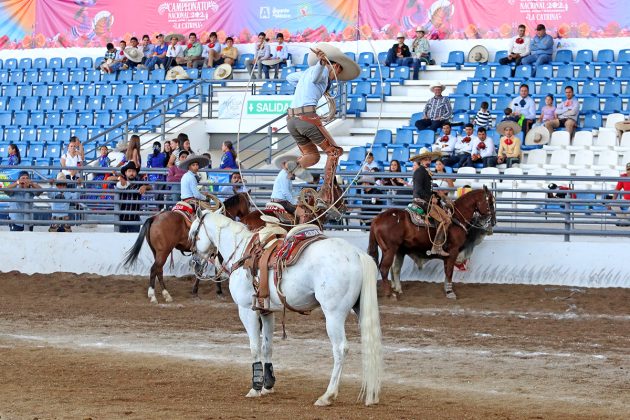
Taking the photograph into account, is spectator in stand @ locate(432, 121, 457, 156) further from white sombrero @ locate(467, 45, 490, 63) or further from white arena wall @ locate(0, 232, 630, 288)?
white sombrero @ locate(467, 45, 490, 63)

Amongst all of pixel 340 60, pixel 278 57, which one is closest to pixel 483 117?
pixel 278 57

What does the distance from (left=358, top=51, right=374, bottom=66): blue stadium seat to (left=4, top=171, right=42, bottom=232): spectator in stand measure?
31.9ft

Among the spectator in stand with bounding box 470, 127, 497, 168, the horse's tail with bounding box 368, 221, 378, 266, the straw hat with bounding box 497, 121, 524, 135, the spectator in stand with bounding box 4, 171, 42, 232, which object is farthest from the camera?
the straw hat with bounding box 497, 121, 524, 135

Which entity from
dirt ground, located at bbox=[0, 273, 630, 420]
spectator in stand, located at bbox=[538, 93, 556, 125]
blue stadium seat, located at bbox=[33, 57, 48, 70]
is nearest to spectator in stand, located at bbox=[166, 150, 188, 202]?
dirt ground, located at bbox=[0, 273, 630, 420]

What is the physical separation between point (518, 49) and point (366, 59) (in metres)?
4.21

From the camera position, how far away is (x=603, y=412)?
365 inches

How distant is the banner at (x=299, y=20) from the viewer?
27.1m

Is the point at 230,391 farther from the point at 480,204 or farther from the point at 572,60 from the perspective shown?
the point at 572,60

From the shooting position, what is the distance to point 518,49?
26.2m

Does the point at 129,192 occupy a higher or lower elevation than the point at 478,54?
lower

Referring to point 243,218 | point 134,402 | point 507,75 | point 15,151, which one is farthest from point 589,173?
point 134,402

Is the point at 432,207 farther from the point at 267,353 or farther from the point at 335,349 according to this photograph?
the point at 335,349

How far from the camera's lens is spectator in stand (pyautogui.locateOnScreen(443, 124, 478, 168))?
874 inches

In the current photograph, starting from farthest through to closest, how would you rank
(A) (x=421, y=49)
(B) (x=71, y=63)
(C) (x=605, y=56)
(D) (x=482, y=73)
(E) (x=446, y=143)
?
(B) (x=71, y=63)
(A) (x=421, y=49)
(D) (x=482, y=73)
(C) (x=605, y=56)
(E) (x=446, y=143)
